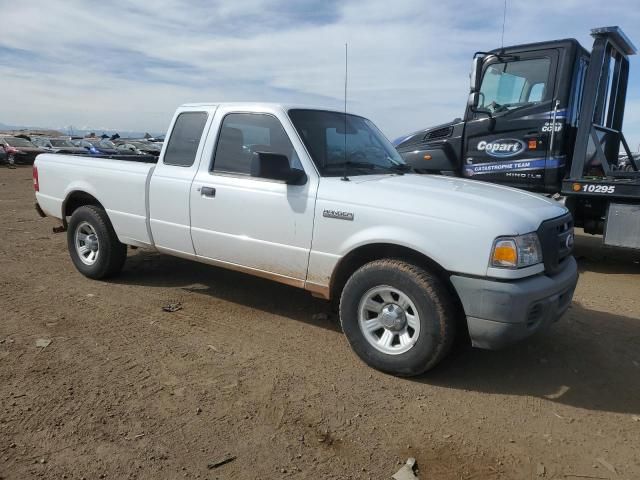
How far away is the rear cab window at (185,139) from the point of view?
16.1ft

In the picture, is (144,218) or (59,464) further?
(144,218)

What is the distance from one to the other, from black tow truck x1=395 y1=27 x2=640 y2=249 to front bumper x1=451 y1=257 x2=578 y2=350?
Answer: 3973mm

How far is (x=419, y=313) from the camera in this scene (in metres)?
3.56

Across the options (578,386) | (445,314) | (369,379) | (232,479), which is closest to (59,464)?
(232,479)

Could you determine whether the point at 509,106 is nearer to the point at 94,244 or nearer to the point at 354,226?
the point at 354,226

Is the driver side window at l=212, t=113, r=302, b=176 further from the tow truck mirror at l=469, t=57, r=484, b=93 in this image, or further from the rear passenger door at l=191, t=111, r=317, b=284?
the tow truck mirror at l=469, t=57, r=484, b=93

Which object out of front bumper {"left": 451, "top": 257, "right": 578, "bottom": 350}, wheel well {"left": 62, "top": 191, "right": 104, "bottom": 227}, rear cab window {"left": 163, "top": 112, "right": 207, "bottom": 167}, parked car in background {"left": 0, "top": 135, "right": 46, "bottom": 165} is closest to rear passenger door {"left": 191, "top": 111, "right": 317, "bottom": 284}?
rear cab window {"left": 163, "top": 112, "right": 207, "bottom": 167}

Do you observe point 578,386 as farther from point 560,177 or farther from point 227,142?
point 560,177

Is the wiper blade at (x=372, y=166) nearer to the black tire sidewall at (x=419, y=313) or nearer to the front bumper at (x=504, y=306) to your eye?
the black tire sidewall at (x=419, y=313)

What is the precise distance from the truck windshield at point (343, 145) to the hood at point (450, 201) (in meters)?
0.19

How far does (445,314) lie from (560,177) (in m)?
4.69

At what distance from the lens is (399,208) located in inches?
144

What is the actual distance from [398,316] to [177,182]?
2.45m

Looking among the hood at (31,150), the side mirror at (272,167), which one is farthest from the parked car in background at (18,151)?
the side mirror at (272,167)
